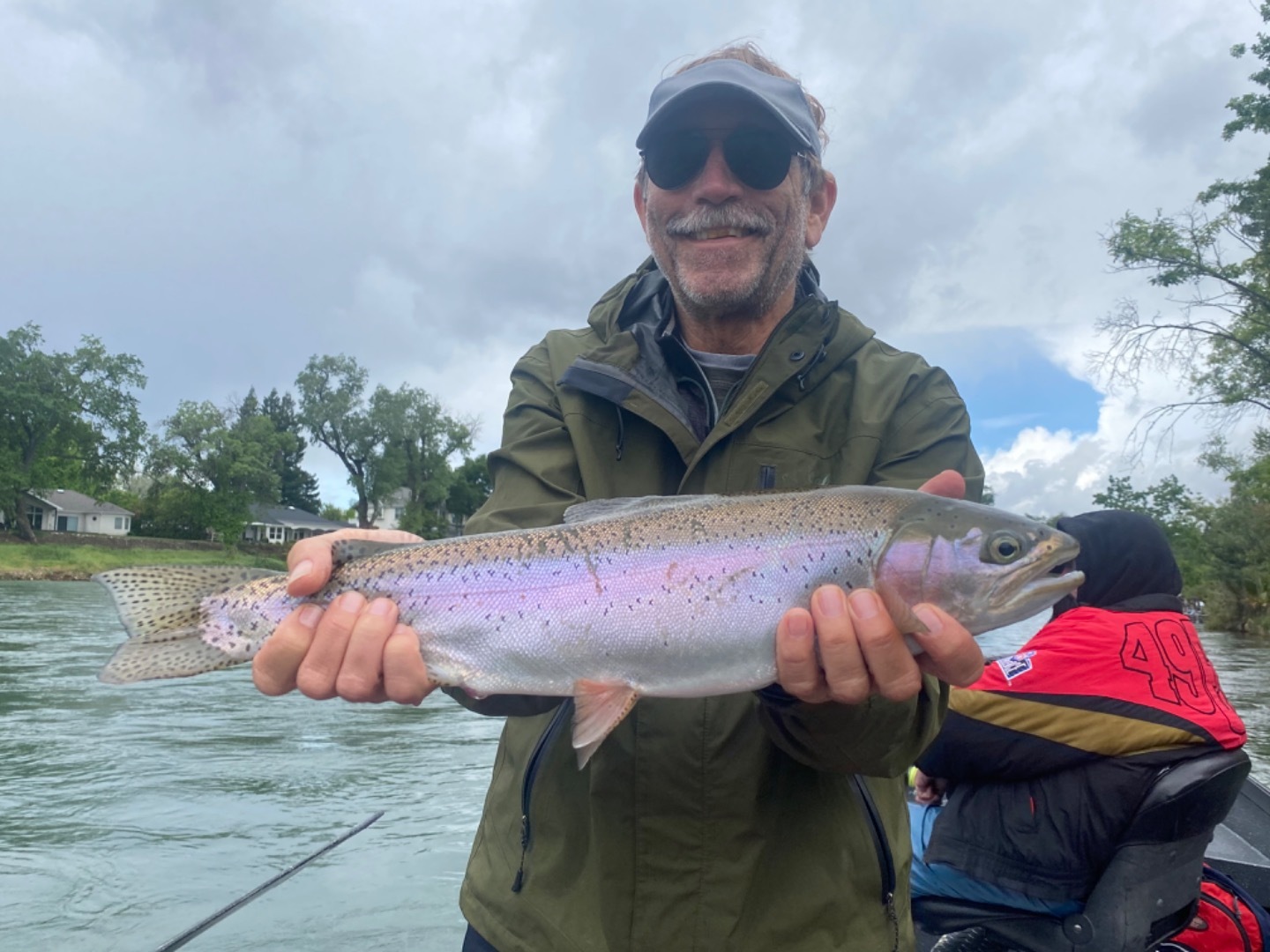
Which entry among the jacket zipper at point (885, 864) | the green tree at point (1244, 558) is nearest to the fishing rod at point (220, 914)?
the jacket zipper at point (885, 864)

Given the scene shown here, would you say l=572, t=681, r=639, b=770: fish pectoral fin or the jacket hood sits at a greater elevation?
the jacket hood

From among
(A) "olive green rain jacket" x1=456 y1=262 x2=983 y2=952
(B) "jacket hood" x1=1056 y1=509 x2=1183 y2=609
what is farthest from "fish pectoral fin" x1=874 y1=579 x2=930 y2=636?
(B) "jacket hood" x1=1056 y1=509 x2=1183 y2=609

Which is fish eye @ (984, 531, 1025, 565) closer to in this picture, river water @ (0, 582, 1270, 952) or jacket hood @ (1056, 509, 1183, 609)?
jacket hood @ (1056, 509, 1183, 609)

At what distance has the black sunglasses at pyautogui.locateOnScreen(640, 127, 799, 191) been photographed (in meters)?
2.92

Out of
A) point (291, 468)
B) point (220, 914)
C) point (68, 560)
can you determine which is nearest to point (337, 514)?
point (291, 468)

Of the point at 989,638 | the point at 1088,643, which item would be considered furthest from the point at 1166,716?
the point at 989,638

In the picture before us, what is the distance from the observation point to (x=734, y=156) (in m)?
2.93

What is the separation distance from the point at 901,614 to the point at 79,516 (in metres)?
99.1

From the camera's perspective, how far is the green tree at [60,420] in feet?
223

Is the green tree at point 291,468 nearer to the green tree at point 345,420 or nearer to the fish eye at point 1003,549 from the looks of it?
the green tree at point 345,420

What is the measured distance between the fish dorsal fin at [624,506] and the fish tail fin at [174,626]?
100 cm

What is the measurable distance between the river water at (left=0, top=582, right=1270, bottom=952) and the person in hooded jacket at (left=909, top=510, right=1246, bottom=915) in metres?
3.12

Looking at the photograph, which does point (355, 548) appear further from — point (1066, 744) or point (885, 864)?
point (1066, 744)

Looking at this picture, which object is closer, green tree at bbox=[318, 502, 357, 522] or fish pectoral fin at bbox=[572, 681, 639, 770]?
fish pectoral fin at bbox=[572, 681, 639, 770]
